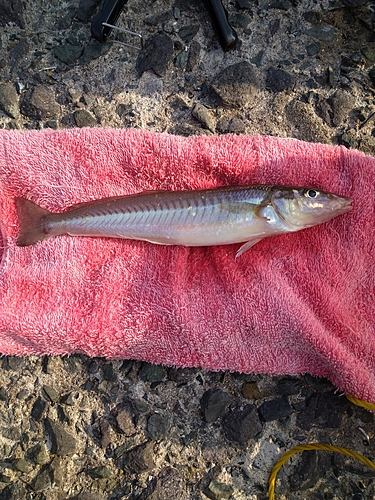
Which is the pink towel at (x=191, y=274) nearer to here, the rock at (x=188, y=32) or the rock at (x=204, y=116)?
the rock at (x=204, y=116)

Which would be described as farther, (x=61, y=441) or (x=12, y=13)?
(x=12, y=13)

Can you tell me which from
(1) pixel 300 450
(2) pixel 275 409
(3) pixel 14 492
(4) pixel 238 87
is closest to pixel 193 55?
(4) pixel 238 87

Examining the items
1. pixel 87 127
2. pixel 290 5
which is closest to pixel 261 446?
A: pixel 87 127

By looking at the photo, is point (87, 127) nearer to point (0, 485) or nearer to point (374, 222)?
point (374, 222)

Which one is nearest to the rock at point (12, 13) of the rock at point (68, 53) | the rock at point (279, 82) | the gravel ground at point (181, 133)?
the gravel ground at point (181, 133)

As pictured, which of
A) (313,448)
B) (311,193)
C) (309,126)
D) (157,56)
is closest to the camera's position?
(311,193)

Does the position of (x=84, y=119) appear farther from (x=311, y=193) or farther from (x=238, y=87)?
(x=311, y=193)
